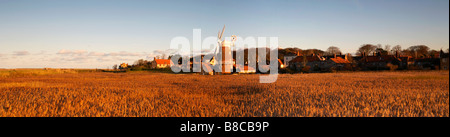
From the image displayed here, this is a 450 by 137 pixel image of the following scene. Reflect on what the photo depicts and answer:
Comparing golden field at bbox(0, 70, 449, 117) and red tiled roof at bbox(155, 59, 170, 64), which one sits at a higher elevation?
red tiled roof at bbox(155, 59, 170, 64)

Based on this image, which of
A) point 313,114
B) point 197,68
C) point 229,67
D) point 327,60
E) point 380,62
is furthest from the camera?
point 327,60

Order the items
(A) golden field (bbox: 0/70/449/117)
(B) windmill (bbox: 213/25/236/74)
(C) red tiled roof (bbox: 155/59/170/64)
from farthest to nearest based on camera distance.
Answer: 1. (C) red tiled roof (bbox: 155/59/170/64)
2. (B) windmill (bbox: 213/25/236/74)
3. (A) golden field (bbox: 0/70/449/117)

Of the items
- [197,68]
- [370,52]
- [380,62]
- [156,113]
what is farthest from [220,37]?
[370,52]

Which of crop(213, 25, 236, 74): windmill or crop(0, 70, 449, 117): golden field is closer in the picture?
crop(0, 70, 449, 117): golden field

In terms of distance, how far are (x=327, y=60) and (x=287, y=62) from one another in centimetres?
1975

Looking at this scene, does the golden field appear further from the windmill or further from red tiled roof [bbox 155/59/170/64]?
red tiled roof [bbox 155/59/170/64]

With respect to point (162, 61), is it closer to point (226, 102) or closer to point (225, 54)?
point (225, 54)

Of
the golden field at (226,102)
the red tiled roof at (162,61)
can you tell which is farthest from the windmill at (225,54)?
the red tiled roof at (162,61)

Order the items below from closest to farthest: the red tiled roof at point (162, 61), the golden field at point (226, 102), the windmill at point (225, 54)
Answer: the golden field at point (226, 102)
the windmill at point (225, 54)
the red tiled roof at point (162, 61)

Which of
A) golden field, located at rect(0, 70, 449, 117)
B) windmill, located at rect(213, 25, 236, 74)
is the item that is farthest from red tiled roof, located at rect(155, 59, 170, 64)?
golden field, located at rect(0, 70, 449, 117)

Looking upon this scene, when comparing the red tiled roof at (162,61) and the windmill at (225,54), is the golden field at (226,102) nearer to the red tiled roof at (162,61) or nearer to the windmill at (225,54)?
the windmill at (225,54)

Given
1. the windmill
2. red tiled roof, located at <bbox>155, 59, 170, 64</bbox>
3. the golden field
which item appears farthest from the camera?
red tiled roof, located at <bbox>155, 59, 170, 64</bbox>
